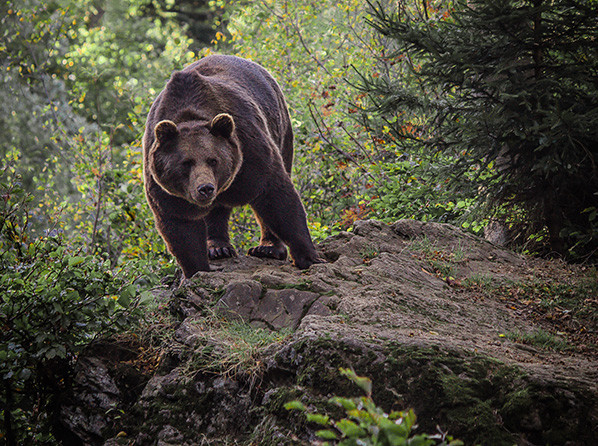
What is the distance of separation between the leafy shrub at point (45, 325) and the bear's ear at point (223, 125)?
144 cm

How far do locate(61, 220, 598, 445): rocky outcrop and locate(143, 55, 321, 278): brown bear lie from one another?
0.39m

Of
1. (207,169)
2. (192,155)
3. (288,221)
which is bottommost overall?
(288,221)

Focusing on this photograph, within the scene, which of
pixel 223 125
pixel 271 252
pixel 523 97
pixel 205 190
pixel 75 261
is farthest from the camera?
pixel 271 252

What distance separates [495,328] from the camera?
14.1ft

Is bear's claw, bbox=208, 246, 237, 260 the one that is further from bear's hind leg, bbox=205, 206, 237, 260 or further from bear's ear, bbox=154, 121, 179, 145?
bear's ear, bbox=154, 121, 179, 145

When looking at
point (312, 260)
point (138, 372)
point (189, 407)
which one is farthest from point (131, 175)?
point (189, 407)

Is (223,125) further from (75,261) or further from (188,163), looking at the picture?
(75,261)

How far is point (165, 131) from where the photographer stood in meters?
4.98

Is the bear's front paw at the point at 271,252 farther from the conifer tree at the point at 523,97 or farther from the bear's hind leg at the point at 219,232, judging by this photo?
the conifer tree at the point at 523,97

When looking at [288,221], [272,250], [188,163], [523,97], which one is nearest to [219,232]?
[272,250]

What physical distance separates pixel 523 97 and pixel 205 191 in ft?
9.30

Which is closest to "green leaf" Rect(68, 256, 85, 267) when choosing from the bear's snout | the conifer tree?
the bear's snout

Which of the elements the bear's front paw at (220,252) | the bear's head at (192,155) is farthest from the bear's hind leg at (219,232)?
the bear's head at (192,155)

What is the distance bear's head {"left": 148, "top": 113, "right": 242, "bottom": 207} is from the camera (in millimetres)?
4961
